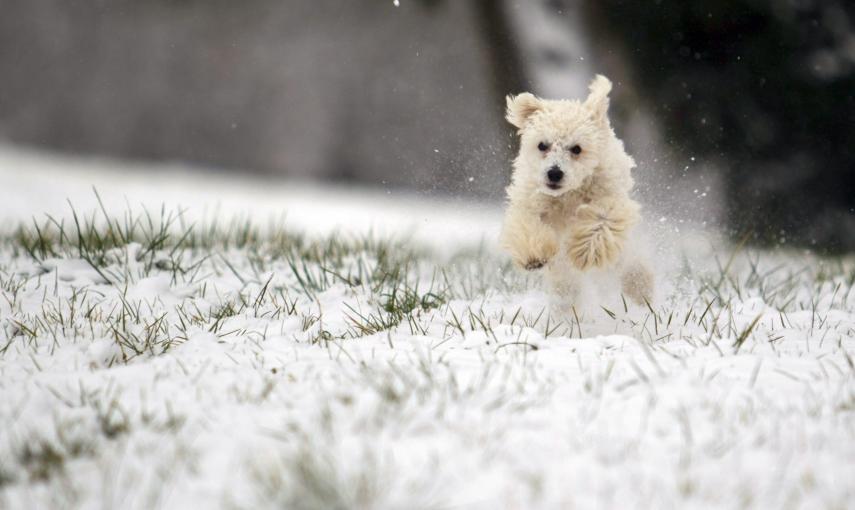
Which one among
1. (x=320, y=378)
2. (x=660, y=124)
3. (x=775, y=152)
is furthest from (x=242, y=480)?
(x=775, y=152)

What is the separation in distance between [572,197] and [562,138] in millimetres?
355

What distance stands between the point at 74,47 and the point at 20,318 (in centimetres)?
1021

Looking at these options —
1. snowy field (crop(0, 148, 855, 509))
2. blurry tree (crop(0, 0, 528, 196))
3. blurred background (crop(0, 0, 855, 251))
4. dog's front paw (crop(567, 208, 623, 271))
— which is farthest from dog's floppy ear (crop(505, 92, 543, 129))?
blurry tree (crop(0, 0, 528, 196))

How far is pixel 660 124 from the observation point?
20.9 ft

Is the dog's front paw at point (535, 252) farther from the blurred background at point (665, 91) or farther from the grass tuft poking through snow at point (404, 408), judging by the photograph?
the blurred background at point (665, 91)

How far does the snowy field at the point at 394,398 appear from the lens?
172 centimetres

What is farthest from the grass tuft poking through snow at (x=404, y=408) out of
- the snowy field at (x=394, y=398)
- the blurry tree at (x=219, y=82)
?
the blurry tree at (x=219, y=82)

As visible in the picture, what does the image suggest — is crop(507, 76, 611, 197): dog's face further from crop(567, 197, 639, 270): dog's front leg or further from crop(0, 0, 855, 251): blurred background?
crop(0, 0, 855, 251): blurred background

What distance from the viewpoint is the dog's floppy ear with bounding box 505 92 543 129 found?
4164 mm

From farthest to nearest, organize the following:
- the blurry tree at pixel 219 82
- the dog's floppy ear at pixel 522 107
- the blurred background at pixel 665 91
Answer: the blurry tree at pixel 219 82 → the blurred background at pixel 665 91 → the dog's floppy ear at pixel 522 107

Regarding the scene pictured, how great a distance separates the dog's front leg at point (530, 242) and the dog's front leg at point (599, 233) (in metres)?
0.13

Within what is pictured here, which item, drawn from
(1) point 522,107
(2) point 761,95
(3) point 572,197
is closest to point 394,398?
(3) point 572,197

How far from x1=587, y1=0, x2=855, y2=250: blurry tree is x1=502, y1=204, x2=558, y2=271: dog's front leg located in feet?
10.4

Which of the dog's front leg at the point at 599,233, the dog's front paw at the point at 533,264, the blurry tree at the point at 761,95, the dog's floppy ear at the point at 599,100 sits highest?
the blurry tree at the point at 761,95
